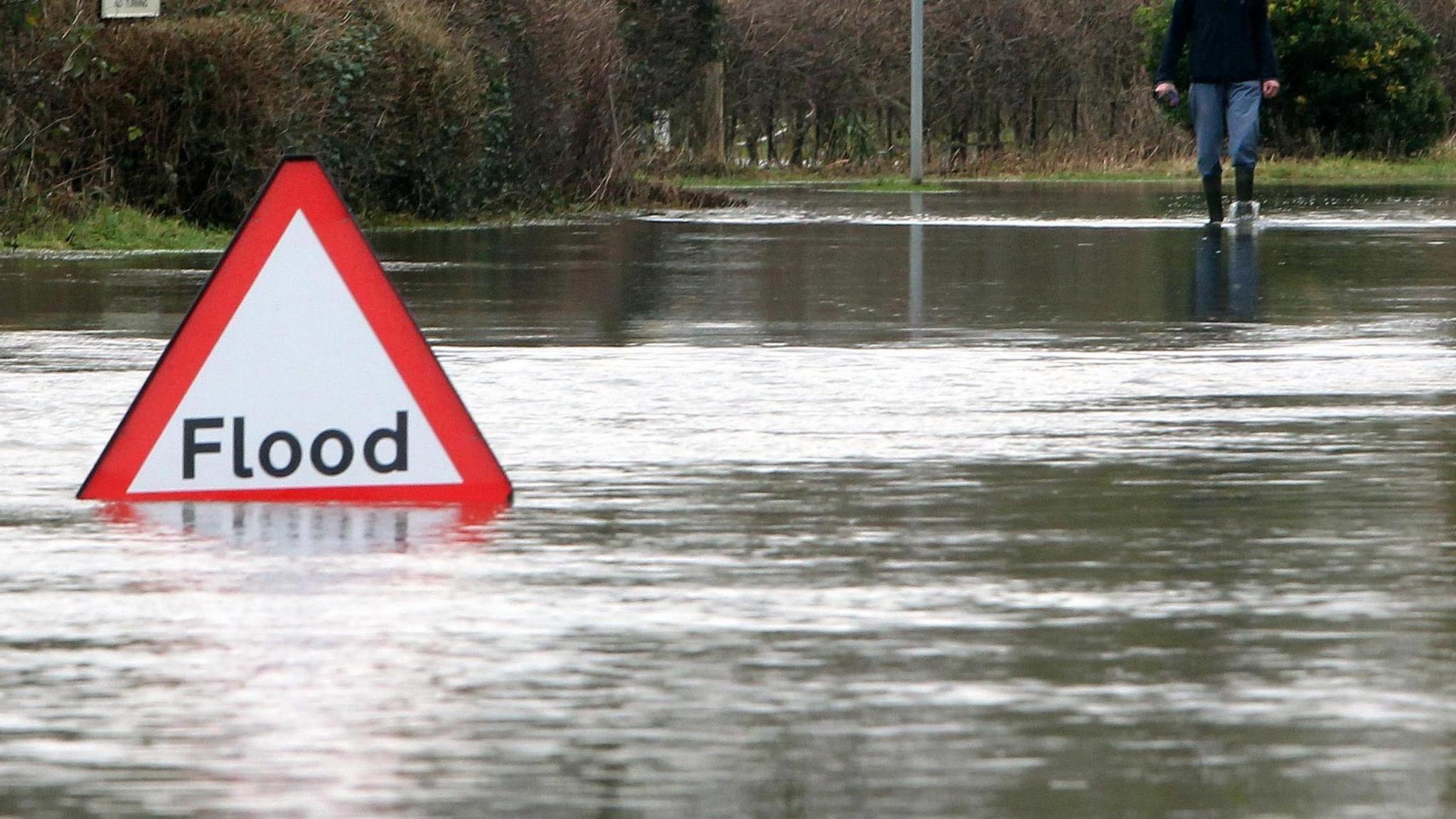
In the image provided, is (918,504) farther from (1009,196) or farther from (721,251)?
(1009,196)

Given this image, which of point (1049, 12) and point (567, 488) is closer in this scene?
point (567, 488)

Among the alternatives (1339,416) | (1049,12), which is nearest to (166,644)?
(1339,416)

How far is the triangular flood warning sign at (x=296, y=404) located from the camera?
634 centimetres

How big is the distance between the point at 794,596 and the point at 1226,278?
928 centimetres

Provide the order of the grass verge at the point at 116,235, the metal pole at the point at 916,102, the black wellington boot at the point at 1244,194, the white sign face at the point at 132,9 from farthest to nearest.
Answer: the metal pole at the point at 916,102 < the black wellington boot at the point at 1244,194 < the white sign face at the point at 132,9 < the grass verge at the point at 116,235

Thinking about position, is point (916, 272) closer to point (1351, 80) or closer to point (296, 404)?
point (296, 404)

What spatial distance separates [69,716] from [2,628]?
0.73 metres

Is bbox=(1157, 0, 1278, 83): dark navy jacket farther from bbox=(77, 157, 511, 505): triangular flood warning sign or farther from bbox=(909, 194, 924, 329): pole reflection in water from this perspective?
bbox=(77, 157, 511, 505): triangular flood warning sign

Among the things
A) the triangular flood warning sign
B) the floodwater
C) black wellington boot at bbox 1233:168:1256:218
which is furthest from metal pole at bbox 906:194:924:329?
the triangular flood warning sign

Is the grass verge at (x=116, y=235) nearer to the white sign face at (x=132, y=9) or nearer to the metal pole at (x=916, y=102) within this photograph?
the white sign face at (x=132, y=9)

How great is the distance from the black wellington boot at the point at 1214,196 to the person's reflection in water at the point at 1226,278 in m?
0.33

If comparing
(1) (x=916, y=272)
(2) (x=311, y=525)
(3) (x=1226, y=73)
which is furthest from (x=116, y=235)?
(2) (x=311, y=525)

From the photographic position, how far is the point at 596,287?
13641 millimetres

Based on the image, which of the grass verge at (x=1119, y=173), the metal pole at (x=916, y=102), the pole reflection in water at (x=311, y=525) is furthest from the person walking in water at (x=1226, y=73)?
the metal pole at (x=916, y=102)
